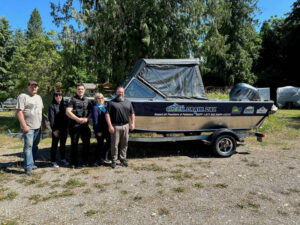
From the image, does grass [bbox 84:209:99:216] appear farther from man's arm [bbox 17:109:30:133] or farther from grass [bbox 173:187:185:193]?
man's arm [bbox 17:109:30:133]

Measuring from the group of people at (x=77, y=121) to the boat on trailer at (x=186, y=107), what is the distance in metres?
0.48

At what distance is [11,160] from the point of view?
19.4 feet

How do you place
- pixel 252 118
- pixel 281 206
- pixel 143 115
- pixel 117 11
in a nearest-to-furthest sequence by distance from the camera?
pixel 281 206, pixel 143 115, pixel 252 118, pixel 117 11

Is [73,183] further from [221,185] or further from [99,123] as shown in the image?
[221,185]

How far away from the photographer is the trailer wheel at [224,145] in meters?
5.99

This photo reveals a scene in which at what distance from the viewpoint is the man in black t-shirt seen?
5004 mm

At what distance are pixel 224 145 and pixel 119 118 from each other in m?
2.89

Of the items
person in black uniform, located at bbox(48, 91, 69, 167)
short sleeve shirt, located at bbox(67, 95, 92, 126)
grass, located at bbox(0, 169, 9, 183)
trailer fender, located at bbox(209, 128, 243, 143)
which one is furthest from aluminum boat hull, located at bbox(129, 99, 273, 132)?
grass, located at bbox(0, 169, 9, 183)

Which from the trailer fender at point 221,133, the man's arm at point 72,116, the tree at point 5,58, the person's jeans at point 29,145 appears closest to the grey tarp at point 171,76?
the trailer fender at point 221,133

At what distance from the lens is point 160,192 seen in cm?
401

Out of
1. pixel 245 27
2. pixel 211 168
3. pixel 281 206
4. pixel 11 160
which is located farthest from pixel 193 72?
pixel 245 27

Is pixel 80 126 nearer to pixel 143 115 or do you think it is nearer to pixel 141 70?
pixel 143 115

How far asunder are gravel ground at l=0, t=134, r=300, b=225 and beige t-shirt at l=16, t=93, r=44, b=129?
42.4 inches

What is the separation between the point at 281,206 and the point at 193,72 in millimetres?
3837
